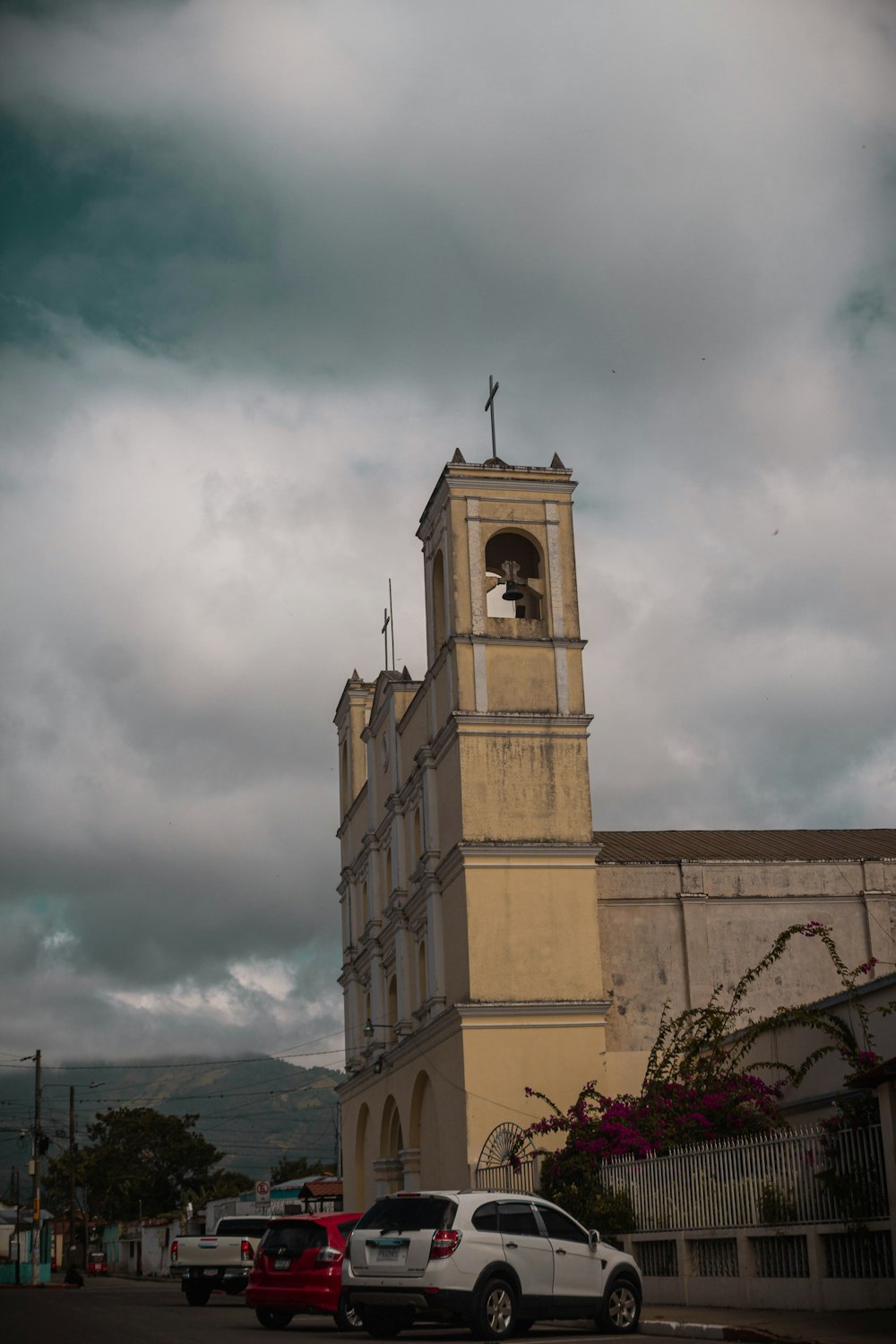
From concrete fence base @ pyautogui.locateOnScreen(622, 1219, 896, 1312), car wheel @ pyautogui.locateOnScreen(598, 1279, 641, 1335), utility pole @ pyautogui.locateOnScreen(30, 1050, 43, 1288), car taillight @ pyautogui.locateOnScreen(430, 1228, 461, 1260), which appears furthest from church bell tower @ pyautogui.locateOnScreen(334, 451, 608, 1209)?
utility pole @ pyautogui.locateOnScreen(30, 1050, 43, 1288)

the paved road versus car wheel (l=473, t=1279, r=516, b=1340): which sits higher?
car wheel (l=473, t=1279, r=516, b=1340)

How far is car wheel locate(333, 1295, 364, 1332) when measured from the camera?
19531 mm

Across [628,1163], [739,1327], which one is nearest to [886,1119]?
[739,1327]

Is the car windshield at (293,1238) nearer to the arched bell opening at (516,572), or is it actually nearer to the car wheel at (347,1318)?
the car wheel at (347,1318)

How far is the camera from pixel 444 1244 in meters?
16.5

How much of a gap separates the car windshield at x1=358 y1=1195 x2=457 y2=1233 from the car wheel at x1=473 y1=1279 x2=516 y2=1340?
0.85m

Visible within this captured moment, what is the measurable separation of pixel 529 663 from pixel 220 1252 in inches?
533

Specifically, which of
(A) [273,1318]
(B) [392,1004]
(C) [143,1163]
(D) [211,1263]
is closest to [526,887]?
(D) [211,1263]

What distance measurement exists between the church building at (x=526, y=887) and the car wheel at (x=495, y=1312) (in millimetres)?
15226

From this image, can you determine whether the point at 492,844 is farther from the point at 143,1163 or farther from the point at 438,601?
the point at 143,1163

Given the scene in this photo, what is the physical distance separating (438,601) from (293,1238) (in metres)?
18.8

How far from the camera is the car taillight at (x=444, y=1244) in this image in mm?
16453

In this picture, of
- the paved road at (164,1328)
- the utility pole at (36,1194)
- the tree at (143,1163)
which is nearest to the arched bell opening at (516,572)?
the paved road at (164,1328)

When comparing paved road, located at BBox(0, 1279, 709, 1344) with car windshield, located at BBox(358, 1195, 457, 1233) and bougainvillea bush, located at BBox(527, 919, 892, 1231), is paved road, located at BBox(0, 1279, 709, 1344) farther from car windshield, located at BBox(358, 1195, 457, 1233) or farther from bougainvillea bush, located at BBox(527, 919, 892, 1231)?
bougainvillea bush, located at BBox(527, 919, 892, 1231)
